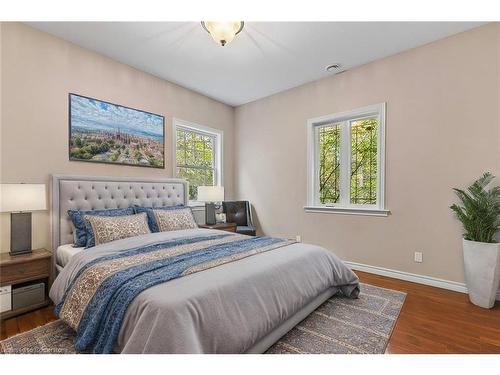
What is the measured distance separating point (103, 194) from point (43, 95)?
3.90 feet

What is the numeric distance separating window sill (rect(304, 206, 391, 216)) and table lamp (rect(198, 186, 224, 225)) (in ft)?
4.66

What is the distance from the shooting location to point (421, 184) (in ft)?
9.50

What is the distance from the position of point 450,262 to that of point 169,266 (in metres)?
2.96

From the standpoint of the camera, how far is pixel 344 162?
3680 millimetres

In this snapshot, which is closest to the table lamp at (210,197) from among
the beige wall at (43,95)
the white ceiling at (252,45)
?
the beige wall at (43,95)

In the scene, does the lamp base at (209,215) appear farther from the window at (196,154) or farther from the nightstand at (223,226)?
the window at (196,154)

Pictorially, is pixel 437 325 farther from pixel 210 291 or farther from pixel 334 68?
pixel 334 68

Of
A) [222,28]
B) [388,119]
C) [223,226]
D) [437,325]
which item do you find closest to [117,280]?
[222,28]

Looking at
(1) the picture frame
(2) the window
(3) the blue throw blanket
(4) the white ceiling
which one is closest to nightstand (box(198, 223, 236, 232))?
(2) the window

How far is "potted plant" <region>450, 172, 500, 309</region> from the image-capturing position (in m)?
2.28

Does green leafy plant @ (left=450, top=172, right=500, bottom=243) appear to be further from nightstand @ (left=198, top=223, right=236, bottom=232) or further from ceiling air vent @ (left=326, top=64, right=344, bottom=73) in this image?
nightstand @ (left=198, top=223, right=236, bottom=232)

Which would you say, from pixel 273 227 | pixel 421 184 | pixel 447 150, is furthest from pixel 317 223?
pixel 447 150

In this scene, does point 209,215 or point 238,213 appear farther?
point 238,213
